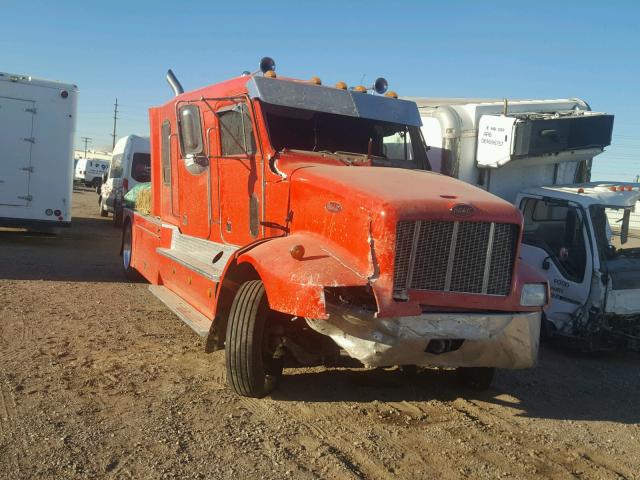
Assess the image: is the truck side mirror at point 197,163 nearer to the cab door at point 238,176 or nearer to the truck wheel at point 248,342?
the cab door at point 238,176

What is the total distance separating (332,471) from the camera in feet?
12.9

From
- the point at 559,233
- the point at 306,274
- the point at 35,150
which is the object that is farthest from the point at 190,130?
the point at 35,150

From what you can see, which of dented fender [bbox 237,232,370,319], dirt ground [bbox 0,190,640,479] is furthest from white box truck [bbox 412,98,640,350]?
dented fender [bbox 237,232,370,319]

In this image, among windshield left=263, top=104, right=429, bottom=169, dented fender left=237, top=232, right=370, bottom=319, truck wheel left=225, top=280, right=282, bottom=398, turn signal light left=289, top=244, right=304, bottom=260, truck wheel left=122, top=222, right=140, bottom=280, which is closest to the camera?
dented fender left=237, top=232, right=370, bottom=319

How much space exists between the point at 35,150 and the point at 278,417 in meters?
10.6

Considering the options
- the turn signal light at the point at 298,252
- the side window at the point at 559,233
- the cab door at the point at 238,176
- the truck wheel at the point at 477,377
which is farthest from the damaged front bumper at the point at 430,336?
the side window at the point at 559,233

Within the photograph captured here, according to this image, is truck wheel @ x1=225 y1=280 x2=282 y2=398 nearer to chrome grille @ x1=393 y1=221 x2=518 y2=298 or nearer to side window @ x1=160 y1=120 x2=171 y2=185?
chrome grille @ x1=393 y1=221 x2=518 y2=298

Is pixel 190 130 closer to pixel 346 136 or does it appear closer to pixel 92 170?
pixel 346 136

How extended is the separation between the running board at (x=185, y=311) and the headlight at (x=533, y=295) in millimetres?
2662

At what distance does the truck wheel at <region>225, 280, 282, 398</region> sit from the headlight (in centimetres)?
197

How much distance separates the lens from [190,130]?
23.1 feet

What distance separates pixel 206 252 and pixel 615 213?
200 inches

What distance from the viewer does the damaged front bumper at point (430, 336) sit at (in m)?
4.25

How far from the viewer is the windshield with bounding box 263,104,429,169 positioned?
5867mm
